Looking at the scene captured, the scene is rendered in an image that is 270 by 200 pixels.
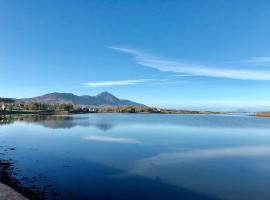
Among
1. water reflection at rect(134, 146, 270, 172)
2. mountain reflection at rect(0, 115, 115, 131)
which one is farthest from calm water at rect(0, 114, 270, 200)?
mountain reflection at rect(0, 115, 115, 131)

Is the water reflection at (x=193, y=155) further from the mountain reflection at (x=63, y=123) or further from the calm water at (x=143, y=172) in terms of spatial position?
the mountain reflection at (x=63, y=123)

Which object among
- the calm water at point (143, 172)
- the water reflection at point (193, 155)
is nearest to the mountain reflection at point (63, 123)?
the water reflection at point (193, 155)

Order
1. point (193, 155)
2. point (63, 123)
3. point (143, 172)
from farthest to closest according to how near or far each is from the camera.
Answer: point (63, 123), point (193, 155), point (143, 172)

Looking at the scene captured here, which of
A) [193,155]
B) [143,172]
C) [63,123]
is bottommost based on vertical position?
[143,172]

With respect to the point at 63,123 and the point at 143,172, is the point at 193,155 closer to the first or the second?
the point at 143,172

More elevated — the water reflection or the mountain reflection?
the mountain reflection

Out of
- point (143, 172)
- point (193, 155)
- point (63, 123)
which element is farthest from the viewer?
point (63, 123)

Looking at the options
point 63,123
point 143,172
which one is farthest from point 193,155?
point 63,123

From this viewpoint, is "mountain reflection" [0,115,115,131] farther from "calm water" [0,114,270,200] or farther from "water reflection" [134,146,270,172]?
"calm water" [0,114,270,200]

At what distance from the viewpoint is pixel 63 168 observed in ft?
80.6

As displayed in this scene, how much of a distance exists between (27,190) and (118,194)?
526 centimetres

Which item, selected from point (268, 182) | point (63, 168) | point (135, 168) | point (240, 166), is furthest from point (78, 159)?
point (268, 182)

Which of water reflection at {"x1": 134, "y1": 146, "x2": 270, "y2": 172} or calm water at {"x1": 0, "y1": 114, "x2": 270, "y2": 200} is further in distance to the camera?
water reflection at {"x1": 134, "y1": 146, "x2": 270, "y2": 172}

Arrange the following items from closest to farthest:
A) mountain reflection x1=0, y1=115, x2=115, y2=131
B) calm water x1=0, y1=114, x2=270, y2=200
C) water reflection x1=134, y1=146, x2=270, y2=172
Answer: calm water x1=0, y1=114, x2=270, y2=200 < water reflection x1=134, y1=146, x2=270, y2=172 < mountain reflection x1=0, y1=115, x2=115, y2=131
